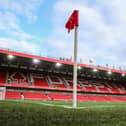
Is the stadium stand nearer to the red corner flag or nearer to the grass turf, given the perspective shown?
the red corner flag

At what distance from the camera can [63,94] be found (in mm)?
35375

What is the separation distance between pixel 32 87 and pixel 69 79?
1251 cm

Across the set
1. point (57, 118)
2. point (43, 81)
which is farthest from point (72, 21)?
point (43, 81)

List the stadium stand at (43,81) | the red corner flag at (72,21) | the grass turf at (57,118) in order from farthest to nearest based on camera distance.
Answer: the stadium stand at (43,81) < the red corner flag at (72,21) < the grass turf at (57,118)

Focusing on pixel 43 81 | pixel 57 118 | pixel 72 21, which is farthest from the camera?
pixel 43 81

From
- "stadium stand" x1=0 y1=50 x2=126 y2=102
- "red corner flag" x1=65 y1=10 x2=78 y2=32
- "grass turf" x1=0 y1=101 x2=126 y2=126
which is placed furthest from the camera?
"stadium stand" x1=0 y1=50 x2=126 y2=102

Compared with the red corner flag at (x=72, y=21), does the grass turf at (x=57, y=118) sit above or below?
below

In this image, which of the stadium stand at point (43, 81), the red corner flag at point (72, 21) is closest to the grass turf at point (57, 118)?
the red corner flag at point (72, 21)

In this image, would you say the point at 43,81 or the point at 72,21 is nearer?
the point at 72,21

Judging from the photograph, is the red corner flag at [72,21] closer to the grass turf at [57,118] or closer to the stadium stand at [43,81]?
the grass turf at [57,118]

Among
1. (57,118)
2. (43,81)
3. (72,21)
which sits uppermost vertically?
(72,21)

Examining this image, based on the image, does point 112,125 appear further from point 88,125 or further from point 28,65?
point 28,65

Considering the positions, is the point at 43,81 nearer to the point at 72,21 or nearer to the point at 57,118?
the point at 72,21

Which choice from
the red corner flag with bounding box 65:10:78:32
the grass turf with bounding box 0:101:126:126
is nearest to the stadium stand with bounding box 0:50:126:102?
the red corner flag with bounding box 65:10:78:32
